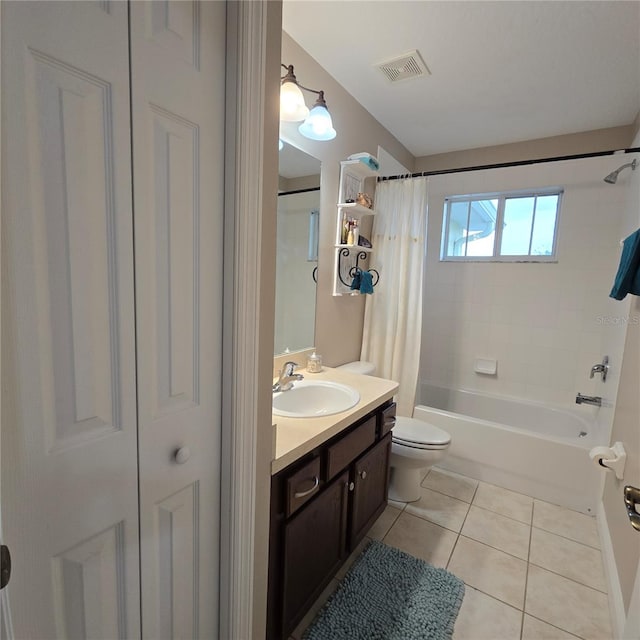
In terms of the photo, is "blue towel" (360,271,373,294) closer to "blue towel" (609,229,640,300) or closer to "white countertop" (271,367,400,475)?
"white countertop" (271,367,400,475)

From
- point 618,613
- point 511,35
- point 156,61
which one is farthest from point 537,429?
point 156,61

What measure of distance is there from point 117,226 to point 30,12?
310 mm

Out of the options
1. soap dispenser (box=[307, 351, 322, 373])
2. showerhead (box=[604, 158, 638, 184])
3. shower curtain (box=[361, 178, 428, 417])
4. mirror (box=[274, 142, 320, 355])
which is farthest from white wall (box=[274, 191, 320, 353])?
showerhead (box=[604, 158, 638, 184])

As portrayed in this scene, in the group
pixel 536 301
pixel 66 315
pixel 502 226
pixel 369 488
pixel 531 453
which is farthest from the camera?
pixel 502 226

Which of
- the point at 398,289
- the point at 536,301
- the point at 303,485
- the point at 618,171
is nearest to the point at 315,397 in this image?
the point at 303,485

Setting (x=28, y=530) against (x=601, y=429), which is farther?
(x=601, y=429)

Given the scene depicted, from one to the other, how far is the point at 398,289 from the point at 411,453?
1154 millimetres

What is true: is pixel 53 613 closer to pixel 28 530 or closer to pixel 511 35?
pixel 28 530

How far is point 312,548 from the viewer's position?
1.26 meters

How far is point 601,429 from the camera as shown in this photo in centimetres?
221

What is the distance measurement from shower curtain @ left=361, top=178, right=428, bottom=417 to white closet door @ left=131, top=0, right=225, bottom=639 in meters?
1.88

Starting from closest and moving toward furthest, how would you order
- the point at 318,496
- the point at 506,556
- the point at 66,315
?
the point at 66,315 < the point at 318,496 < the point at 506,556

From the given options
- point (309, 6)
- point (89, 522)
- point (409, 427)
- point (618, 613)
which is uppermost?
point (309, 6)

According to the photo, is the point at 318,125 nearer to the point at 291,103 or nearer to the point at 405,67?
the point at 291,103
